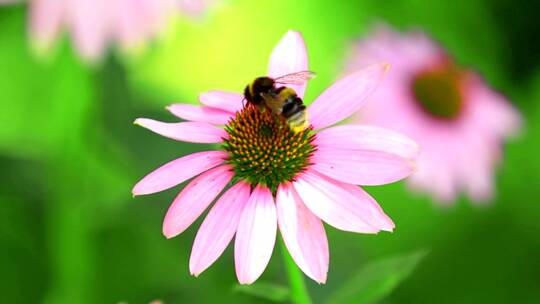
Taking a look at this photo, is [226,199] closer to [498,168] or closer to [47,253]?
[47,253]

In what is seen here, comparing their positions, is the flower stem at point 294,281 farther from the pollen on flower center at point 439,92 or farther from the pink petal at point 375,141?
the pollen on flower center at point 439,92

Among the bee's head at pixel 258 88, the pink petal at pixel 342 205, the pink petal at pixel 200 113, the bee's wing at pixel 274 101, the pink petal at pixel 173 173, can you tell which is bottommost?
the pink petal at pixel 342 205

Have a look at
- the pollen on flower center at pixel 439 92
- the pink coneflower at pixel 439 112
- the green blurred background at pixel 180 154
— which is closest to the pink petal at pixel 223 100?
the green blurred background at pixel 180 154

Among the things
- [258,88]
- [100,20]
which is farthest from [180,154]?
[258,88]

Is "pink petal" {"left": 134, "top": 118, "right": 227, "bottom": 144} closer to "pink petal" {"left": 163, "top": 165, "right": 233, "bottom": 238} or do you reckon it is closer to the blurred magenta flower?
"pink petal" {"left": 163, "top": 165, "right": 233, "bottom": 238}

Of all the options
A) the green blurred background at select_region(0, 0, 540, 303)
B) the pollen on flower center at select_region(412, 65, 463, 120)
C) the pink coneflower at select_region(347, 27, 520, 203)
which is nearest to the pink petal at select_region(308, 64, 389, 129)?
the green blurred background at select_region(0, 0, 540, 303)

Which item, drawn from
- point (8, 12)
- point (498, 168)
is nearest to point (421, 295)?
point (498, 168)
